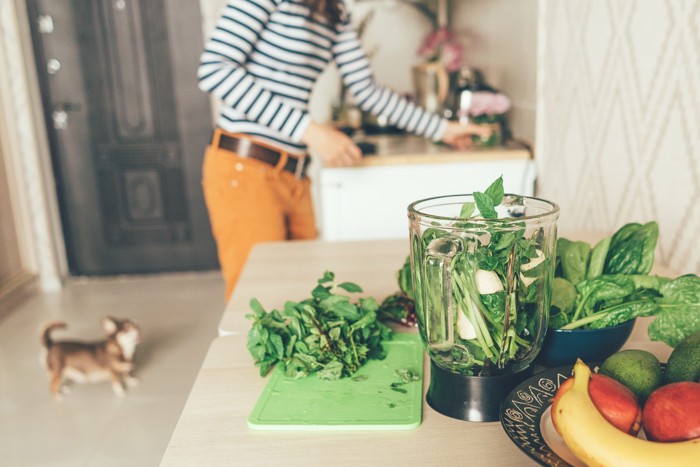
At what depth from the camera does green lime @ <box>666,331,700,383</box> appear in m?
0.56

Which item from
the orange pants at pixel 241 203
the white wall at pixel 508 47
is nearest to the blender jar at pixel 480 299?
the orange pants at pixel 241 203

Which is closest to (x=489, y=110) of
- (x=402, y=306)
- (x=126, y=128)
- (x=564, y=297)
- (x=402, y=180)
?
(x=402, y=180)

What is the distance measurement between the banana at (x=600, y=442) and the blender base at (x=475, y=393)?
0.32ft

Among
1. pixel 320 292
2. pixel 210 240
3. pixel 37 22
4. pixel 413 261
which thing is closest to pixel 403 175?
pixel 320 292

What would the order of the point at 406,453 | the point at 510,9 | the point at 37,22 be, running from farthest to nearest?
the point at 37,22 < the point at 510,9 < the point at 406,453

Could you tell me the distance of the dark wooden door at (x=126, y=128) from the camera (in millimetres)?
3037

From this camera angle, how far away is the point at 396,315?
86 cm

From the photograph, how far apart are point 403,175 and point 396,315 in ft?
3.46

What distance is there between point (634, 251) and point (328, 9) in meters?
1.02

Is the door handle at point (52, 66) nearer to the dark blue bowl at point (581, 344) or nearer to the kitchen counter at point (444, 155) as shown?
the kitchen counter at point (444, 155)

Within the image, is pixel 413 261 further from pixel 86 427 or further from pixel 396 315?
pixel 86 427

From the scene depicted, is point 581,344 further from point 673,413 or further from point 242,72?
point 242,72

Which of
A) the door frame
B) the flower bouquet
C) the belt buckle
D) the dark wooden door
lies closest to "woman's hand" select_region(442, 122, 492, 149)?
the flower bouquet

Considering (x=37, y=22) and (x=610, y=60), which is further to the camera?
(x=37, y=22)
